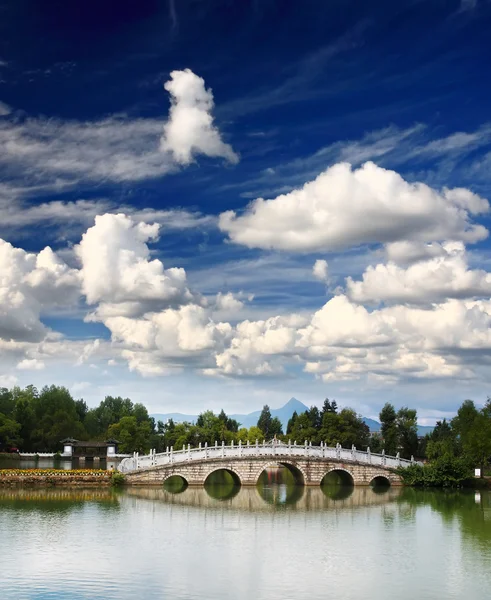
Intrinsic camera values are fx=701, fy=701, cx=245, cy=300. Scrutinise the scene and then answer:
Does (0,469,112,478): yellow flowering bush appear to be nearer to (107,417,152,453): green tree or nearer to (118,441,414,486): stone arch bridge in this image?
(118,441,414,486): stone arch bridge

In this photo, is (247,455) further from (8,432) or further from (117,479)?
(8,432)

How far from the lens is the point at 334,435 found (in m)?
67.1

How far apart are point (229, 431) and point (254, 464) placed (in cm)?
4968

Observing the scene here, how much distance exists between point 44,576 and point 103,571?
184 cm

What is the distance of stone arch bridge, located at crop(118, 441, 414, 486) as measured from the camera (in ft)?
141

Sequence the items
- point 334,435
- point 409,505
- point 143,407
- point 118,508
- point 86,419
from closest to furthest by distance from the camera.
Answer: point 118,508
point 409,505
point 334,435
point 86,419
point 143,407

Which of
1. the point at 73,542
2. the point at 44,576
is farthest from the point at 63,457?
the point at 44,576

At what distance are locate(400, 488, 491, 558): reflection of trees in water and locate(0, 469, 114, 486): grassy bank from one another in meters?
17.9

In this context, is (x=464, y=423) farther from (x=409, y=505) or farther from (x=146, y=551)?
(x=146, y=551)

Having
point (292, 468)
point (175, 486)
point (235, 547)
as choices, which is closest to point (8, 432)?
point (175, 486)

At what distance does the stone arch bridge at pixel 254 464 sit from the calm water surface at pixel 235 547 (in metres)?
1.75

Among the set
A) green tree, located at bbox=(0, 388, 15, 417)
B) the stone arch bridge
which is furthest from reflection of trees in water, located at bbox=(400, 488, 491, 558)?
green tree, located at bbox=(0, 388, 15, 417)

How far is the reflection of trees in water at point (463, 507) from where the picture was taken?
30513mm

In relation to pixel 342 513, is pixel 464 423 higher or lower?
higher
